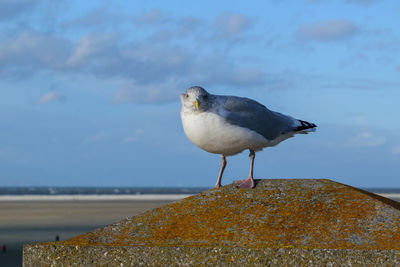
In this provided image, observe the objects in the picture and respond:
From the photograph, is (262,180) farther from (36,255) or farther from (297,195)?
(36,255)

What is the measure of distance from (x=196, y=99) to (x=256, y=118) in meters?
1.07

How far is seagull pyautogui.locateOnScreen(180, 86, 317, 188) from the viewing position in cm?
811

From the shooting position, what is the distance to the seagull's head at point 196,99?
26.3 ft

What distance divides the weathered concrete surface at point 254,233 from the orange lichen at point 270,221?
13mm

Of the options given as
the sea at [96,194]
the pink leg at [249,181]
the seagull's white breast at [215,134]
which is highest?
the sea at [96,194]

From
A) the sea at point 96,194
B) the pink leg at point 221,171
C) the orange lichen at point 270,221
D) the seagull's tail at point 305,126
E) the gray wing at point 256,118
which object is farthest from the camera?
the sea at point 96,194

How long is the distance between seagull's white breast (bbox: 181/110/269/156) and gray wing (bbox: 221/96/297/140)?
120mm

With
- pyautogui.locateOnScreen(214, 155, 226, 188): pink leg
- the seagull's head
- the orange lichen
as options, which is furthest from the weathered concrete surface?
the seagull's head

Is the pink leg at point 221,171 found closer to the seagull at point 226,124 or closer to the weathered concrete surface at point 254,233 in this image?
the seagull at point 226,124

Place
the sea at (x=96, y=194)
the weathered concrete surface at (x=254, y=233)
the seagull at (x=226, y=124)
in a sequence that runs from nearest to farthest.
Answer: the weathered concrete surface at (x=254, y=233)
the seagull at (x=226, y=124)
the sea at (x=96, y=194)

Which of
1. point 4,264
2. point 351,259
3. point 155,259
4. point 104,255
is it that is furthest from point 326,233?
point 4,264

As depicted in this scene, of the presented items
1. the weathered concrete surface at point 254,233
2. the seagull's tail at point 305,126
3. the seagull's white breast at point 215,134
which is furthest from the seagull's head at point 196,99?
the seagull's tail at point 305,126

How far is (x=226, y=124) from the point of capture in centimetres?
814

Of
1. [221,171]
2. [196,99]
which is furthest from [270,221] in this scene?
[196,99]
